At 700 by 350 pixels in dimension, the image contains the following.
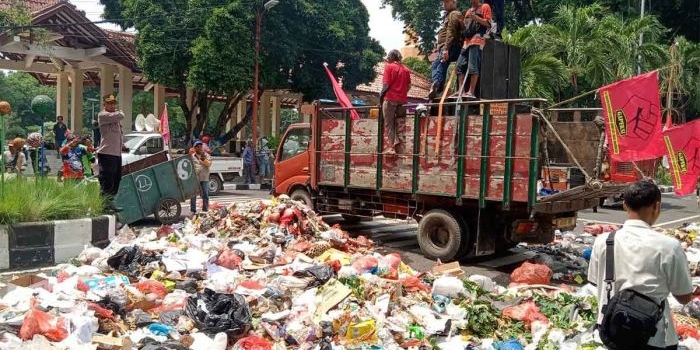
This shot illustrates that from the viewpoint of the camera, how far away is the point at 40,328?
13.3ft

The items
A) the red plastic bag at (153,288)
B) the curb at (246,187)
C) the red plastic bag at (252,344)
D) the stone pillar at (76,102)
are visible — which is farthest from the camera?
the stone pillar at (76,102)

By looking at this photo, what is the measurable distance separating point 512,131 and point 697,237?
4.18 meters

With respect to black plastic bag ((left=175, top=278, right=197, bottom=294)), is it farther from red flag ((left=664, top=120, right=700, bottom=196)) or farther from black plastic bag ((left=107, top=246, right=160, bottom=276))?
red flag ((left=664, top=120, right=700, bottom=196))

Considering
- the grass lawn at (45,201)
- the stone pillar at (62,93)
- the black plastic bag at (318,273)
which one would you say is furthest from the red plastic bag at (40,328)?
the stone pillar at (62,93)

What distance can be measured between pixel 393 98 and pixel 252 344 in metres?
4.90

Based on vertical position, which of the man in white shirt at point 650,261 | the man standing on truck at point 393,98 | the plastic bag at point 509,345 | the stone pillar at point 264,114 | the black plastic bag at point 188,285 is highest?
the stone pillar at point 264,114

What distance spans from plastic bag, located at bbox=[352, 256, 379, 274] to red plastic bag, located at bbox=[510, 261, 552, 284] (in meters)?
1.58

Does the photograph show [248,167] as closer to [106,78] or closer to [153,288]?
[106,78]

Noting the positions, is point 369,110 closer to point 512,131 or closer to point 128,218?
point 512,131

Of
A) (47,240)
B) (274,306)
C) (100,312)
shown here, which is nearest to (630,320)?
(274,306)

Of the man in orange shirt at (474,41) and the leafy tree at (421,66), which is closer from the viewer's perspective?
the man in orange shirt at (474,41)

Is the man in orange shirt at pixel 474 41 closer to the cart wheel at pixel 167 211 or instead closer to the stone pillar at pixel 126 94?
the cart wheel at pixel 167 211

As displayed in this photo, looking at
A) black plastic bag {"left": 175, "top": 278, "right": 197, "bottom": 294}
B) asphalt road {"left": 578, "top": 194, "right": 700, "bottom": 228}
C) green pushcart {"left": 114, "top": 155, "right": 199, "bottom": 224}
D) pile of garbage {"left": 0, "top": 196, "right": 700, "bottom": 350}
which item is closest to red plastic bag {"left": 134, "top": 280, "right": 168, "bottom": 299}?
pile of garbage {"left": 0, "top": 196, "right": 700, "bottom": 350}

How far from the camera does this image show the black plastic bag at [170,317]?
455cm
